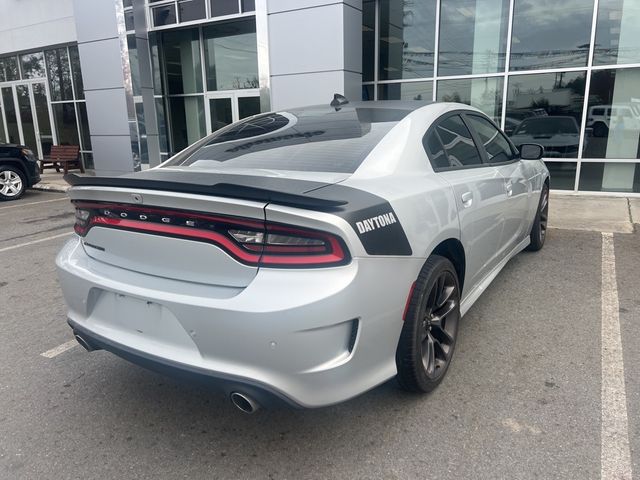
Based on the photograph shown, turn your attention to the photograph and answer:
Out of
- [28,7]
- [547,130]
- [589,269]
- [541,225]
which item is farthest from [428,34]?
[28,7]

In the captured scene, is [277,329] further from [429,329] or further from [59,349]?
[59,349]

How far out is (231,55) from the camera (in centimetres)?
1299

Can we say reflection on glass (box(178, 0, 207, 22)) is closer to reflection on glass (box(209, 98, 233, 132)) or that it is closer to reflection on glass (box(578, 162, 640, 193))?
reflection on glass (box(209, 98, 233, 132))

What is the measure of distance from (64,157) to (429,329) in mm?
15120

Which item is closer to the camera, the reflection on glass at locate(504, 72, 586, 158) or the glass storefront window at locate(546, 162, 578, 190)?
the reflection on glass at locate(504, 72, 586, 158)

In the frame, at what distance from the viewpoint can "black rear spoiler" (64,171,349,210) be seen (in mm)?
1974

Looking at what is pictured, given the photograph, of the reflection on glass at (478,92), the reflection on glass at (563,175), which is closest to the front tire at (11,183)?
the reflection on glass at (478,92)

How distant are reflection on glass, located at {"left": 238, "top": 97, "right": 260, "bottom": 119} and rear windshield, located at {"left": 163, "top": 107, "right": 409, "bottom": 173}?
9644 mm

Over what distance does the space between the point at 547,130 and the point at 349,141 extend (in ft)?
26.4

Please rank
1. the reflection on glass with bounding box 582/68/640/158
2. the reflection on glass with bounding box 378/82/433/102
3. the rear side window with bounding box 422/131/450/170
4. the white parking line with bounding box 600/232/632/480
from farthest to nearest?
the reflection on glass with bounding box 378/82/433/102
the reflection on glass with bounding box 582/68/640/158
the rear side window with bounding box 422/131/450/170
the white parking line with bounding box 600/232/632/480

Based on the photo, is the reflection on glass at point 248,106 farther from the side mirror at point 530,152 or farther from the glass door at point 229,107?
the side mirror at point 530,152

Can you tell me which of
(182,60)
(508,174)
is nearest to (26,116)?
(182,60)

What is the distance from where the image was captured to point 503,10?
9.55 meters

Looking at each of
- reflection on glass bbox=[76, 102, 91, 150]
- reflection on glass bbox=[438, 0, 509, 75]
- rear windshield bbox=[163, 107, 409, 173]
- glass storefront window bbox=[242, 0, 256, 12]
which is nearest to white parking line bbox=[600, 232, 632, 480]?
rear windshield bbox=[163, 107, 409, 173]
